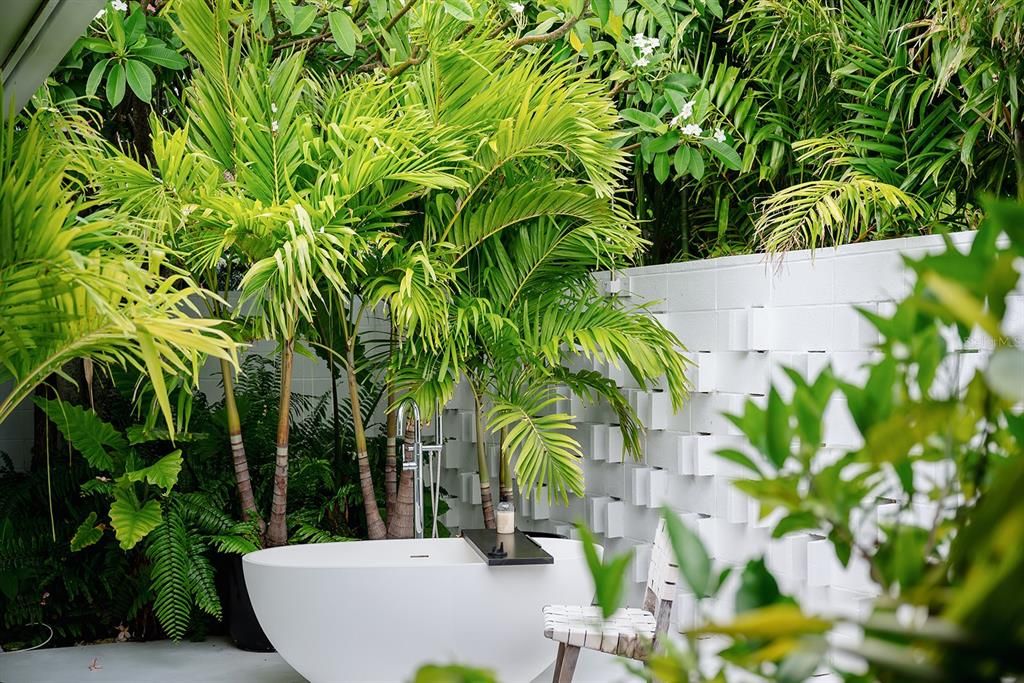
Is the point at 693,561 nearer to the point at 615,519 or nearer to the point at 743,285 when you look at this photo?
the point at 743,285

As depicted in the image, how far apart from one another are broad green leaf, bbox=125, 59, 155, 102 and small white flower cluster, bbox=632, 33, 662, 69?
1.86 m

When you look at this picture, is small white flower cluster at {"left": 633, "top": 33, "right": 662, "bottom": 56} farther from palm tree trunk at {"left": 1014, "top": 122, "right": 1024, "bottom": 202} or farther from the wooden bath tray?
the wooden bath tray

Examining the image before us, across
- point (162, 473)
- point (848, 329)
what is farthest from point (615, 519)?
point (162, 473)

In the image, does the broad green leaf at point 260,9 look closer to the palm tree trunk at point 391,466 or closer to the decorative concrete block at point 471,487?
the palm tree trunk at point 391,466

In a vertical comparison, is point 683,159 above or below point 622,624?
above

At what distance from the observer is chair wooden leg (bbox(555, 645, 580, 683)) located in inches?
129

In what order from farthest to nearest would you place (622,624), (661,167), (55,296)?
(661,167) → (622,624) → (55,296)

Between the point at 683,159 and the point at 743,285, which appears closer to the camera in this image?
the point at 743,285

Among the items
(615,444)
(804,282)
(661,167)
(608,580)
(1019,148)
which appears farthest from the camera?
(615,444)

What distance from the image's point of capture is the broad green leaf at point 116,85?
3732mm

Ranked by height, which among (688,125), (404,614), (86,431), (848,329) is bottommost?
(404,614)

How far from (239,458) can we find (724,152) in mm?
2288

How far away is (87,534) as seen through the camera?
4.18 meters

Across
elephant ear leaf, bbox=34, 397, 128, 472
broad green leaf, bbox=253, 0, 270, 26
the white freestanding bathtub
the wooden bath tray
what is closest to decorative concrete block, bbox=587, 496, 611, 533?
the wooden bath tray
